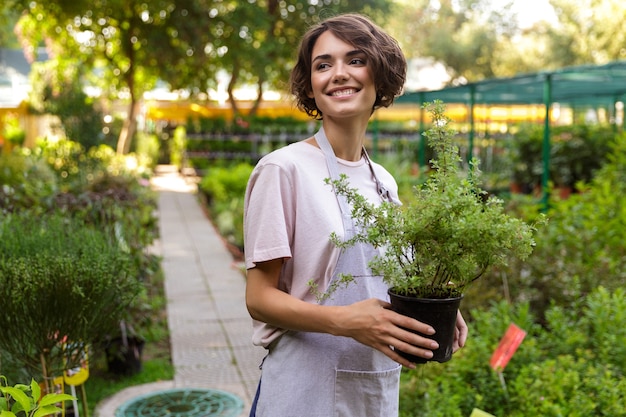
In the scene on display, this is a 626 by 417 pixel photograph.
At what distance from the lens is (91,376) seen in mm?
4773

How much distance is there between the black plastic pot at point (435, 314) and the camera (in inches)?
60.6

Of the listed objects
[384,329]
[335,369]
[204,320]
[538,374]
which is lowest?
[204,320]

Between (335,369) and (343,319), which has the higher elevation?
(343,319)

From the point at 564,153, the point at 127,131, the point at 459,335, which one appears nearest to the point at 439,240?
→ the point at 459,335

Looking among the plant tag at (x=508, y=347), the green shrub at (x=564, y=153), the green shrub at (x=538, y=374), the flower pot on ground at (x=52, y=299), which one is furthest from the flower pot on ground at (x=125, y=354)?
the green shrub at (x=564, y=153)

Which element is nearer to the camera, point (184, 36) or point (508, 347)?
point (508, 347)

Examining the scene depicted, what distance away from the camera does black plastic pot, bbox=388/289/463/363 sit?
1538 millimetres

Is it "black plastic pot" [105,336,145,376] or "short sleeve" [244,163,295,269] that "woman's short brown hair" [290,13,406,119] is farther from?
"black plastic pot" [105,336,145,376]

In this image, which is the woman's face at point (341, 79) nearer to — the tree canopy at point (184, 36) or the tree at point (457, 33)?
the tree canopy at point (184, 36)

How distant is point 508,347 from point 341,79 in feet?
5.69

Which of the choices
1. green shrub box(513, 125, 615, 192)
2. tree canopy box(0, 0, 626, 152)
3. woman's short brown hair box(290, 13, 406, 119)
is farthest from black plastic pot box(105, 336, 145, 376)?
green shrub box(513, 125, 615, 192)

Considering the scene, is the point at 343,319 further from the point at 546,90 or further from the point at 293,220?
the point at 546,90

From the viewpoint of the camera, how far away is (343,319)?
61.0 inches

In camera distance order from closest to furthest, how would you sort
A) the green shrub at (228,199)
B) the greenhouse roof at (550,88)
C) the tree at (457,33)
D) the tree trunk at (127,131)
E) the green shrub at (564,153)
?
the greenhouse roof at (550,88), the green shrub at (228,199), the green shrub at (564,153), the tree trunk at (127,131), the tree at (457,33)
